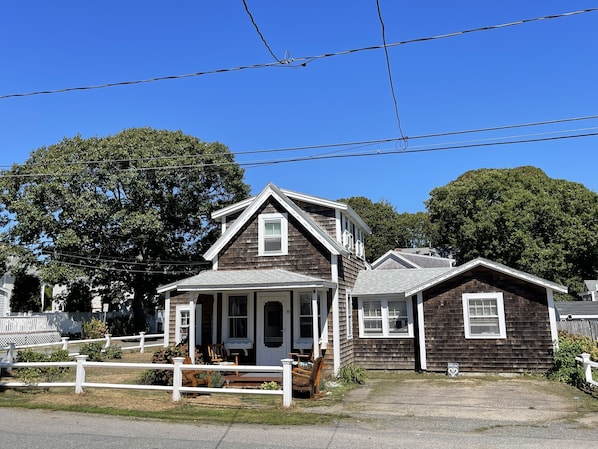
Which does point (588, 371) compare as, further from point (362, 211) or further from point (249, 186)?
point (362, 211)

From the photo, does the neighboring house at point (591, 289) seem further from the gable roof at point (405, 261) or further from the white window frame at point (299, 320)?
the white window frame at point (299, 320)

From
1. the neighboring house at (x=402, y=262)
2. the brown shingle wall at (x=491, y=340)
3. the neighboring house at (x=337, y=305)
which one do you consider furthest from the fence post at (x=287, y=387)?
the neighboring house at (x=402, y=262)

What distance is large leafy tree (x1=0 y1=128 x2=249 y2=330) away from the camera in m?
Result: 31.5

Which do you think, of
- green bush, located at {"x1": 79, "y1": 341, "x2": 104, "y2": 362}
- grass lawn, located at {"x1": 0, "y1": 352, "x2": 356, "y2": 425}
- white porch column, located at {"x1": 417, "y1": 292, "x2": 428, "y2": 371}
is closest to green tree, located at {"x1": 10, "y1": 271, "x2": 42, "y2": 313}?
green bush, located at {"x1": 79, "y1": 341, "x2": 104, "y2": 362}

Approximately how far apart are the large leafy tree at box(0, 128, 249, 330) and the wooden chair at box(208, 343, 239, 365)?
55.1ft

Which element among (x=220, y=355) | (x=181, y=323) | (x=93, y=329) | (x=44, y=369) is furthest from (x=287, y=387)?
(x=93, y=329)

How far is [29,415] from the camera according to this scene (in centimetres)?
952

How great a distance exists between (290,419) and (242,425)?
980mm

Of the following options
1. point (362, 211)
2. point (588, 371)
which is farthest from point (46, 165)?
point (362, 211)

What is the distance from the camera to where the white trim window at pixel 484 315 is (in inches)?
636

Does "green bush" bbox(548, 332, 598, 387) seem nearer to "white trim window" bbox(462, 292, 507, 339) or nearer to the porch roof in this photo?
"white trim window" bbox(462, 292, 507, 339)

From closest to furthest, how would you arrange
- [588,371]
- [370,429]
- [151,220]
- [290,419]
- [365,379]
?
[370,429] < [290,419] < [588,371] < [365,379] < [151,220]

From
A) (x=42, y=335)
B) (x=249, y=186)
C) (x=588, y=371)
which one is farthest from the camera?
(x=249, y=186)

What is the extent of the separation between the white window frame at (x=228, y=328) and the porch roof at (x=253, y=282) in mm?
845
